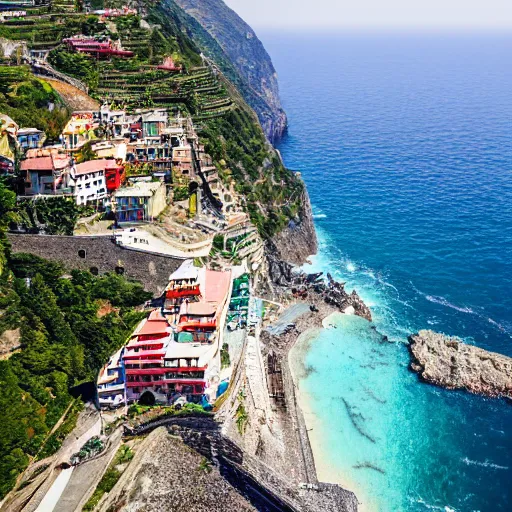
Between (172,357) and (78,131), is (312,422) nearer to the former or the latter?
(172,357)

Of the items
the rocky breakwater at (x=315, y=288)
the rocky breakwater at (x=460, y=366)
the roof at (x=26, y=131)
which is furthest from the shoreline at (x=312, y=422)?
the roof at (x=26, y=131)

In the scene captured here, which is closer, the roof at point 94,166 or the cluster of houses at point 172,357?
the cluster of houses at point 172,357

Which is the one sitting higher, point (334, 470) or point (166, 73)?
point (166, 73)

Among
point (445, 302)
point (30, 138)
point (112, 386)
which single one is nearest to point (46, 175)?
point (30, 138)

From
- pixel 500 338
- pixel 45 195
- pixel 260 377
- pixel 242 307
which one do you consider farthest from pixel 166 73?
pixel 500 338

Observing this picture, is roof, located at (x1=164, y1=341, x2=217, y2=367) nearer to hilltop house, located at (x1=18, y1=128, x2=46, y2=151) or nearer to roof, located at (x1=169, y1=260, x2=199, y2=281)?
roof, located at (x1=169, y1=260, x2=199, y2=281)

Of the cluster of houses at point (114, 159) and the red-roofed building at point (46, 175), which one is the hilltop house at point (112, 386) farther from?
the red-roofed building at point (46, 175)

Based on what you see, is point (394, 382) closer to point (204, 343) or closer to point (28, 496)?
point (204, 343)
